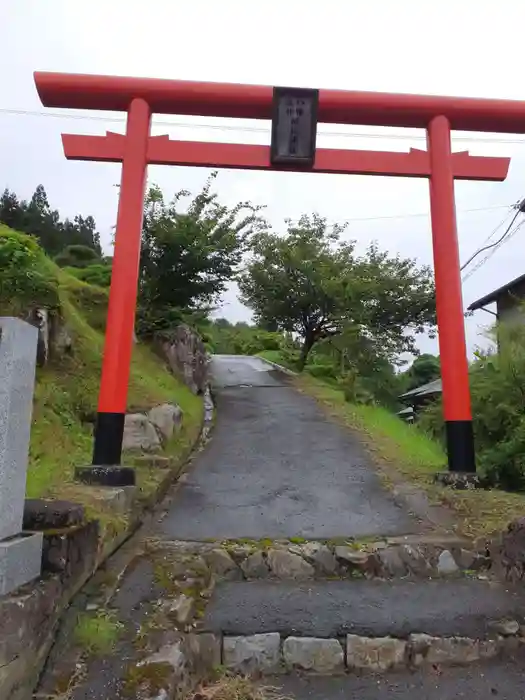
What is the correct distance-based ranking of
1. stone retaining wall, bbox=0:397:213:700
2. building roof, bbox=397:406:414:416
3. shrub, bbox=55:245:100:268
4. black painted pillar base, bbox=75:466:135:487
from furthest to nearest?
building roof, bbox=397:406:414:416 → shrub, bbox=55:245:100:268 → black painted pillar base, bbox=75:466:135:487 → stone retaining wall, bbox=0:397:213:700

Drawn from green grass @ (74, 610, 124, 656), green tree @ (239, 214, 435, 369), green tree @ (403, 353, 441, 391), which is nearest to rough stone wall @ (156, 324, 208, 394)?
green tree @ (239, 214, 435, 369)

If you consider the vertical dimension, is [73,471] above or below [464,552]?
above

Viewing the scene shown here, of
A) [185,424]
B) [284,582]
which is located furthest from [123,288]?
[284,582]

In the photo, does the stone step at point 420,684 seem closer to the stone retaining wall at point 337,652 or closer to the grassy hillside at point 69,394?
the stone retaining wall at point 337,652

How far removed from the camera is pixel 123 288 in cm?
665

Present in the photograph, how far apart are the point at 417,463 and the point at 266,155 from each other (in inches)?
200

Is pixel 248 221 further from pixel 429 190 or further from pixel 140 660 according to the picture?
pixel 140 660

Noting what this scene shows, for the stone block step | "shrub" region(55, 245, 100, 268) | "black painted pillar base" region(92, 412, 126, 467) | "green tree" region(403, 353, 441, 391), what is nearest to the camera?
the stone block step

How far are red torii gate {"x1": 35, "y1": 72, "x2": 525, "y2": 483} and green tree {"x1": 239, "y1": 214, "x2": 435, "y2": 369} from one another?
30.0 ft

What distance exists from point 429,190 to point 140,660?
22.2 feet

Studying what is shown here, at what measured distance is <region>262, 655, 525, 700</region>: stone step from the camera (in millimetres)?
3016

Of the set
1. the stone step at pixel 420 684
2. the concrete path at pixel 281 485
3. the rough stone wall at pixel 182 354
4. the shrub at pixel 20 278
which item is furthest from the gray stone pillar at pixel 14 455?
the rough stone wall at pixel 182 354

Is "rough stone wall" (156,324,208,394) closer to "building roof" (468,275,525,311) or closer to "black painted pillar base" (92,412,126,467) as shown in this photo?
"black painted pillar base" (92,412,126,467)

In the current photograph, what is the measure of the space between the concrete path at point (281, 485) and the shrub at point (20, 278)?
3.29 metres
